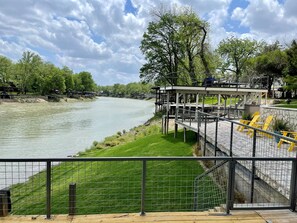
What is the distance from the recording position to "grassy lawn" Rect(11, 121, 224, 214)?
676 centimetres

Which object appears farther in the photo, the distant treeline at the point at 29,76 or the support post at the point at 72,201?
the distant treeline at the point at 29,76

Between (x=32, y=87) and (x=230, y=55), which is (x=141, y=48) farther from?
(x=32, y=87)

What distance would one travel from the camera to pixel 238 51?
49.4 meters

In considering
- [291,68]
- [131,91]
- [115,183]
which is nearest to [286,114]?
[115,183]

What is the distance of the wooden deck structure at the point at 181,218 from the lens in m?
3.60

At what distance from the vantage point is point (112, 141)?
1952cm

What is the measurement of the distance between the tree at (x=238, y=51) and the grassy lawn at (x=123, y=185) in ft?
123

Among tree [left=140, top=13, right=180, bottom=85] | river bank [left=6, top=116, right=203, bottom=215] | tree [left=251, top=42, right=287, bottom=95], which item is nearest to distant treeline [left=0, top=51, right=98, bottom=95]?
tree [left=140, top=13, right=180, bottom=85]

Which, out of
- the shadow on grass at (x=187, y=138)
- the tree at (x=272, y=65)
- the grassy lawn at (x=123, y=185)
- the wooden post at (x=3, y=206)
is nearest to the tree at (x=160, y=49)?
the tree at (x=272, y=65)

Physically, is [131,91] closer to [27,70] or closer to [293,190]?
[27,70]

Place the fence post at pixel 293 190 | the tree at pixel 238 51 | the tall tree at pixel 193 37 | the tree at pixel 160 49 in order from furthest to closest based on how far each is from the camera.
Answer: the tree at pixel 238 51, the tree at pixel 160 49, the tall tree at pixel 193 37, the fence post at pixel 293 190

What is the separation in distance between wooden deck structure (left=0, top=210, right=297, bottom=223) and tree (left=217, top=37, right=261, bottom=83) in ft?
156

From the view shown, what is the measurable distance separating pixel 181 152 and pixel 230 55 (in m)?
42.2

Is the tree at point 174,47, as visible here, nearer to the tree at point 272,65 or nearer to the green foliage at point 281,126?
the tree at point 272,65
